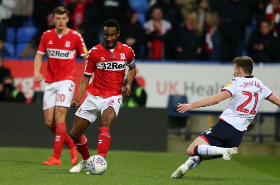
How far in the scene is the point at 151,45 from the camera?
14.6 metres

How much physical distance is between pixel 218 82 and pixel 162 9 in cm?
238

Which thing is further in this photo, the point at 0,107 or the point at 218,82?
the point at 218,82

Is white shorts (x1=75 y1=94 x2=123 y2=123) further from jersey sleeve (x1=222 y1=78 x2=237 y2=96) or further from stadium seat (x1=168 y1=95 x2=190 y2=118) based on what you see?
stadium seat (x1=168 y1=95 x2=190 y2=118)

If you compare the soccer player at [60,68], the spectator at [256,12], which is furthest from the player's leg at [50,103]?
the spectator at [256,12]

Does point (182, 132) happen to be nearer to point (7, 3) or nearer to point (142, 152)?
point (142, 152)

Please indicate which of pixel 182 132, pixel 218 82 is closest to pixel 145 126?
pixel 182 132

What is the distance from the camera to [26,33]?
50.1 ft

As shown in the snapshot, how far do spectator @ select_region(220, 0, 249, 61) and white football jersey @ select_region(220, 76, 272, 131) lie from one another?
23.8ft

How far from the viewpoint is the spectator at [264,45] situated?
47.7 feet

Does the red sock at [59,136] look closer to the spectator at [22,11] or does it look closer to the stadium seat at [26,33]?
the stadium seat at [26,33]

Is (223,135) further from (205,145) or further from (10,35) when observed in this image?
(10,35)

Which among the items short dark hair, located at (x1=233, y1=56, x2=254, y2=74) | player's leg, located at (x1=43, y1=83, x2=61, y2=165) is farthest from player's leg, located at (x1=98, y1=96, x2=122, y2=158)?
player's leg, located at (x1=43, y1=83, x2=61, y2=165)

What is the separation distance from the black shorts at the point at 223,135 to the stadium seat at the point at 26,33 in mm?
8542

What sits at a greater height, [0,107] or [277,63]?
[277,63]
